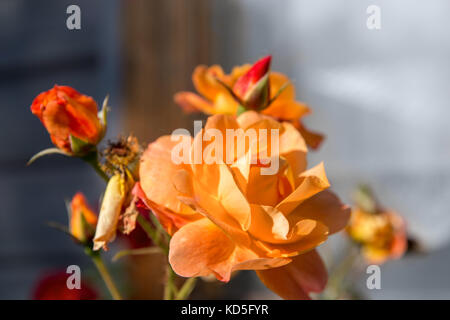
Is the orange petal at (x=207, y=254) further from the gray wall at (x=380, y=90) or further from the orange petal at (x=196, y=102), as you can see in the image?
the gray wall at (x=380, y=90)

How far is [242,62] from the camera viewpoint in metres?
1.77

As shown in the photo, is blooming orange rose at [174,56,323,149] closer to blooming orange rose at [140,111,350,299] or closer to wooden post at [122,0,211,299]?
blooming orange rose at [140,111,350,299]

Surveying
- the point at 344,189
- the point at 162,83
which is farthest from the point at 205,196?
the point at 344,189

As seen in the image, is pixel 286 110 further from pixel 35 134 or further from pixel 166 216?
pixel 35 134

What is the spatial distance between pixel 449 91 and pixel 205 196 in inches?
62.5

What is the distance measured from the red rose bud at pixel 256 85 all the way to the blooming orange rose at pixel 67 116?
0.31ft

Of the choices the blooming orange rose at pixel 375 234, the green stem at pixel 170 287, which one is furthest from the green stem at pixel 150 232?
the blooming orange rose at pixel 375 234

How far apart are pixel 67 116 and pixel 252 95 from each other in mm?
114

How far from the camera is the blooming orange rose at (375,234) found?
0.63 meters

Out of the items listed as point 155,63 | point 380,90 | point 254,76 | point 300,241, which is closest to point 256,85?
point 254,76

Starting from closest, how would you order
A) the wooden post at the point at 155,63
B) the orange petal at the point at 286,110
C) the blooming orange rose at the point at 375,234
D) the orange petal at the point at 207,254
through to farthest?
1. the orange petal at the point at 207,254
2. the orange petal at the point at 286,110
3. the blooming orange rose at the point at 375,234
4. the wooden post at the point at 155,63

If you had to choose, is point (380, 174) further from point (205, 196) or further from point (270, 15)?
point (205, 196)

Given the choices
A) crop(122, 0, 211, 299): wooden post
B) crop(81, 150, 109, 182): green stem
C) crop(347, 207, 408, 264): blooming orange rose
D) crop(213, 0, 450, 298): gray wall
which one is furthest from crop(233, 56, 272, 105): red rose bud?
crop(213, 0, 450, 298): gray wall

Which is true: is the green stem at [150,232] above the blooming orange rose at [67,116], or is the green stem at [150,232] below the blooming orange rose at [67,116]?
below
